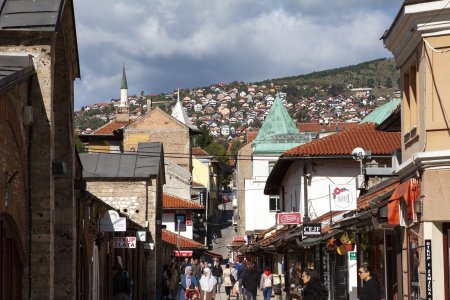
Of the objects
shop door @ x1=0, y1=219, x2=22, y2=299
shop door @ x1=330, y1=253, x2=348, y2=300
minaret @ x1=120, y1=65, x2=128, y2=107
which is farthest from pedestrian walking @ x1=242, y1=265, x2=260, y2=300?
minaret @ x1=120, y1=65, x2=128, y2=107

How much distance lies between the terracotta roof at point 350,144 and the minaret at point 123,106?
73.0 m

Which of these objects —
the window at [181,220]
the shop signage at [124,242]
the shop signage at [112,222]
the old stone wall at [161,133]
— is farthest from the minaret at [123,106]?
the shop signage at [112,222]

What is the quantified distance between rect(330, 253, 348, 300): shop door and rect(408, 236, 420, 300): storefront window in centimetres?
1312

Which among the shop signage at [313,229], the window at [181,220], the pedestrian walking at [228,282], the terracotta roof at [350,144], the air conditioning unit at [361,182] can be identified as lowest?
the pedestrian walking at [228,282]

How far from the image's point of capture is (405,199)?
16.9m

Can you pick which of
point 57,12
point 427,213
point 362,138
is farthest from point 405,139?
point 362,138

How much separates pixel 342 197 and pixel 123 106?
9855 cm

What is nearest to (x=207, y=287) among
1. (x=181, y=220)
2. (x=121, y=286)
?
(x=121, y=286)

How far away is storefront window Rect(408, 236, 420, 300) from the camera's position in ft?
56.3

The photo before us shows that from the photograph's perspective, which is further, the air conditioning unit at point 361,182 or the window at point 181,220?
the window at point 181,220

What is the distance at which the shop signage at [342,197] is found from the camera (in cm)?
2823

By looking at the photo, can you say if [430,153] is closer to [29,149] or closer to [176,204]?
[29,149]

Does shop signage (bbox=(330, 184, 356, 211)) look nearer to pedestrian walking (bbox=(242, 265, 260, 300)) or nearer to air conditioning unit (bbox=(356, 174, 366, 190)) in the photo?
air conditioning unit (bbox=(356, 174, 366, 190))

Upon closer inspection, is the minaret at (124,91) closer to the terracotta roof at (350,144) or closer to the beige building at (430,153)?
the terracotta roof at (350,144)
